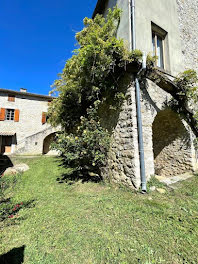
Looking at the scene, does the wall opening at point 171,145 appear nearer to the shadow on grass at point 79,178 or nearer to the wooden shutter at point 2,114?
the shadow on grass at point 79,178

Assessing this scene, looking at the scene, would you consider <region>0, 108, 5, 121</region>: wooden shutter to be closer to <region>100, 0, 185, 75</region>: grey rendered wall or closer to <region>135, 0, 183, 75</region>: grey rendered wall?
<region>100, 0, 185, 75</region>: grey rendered wall

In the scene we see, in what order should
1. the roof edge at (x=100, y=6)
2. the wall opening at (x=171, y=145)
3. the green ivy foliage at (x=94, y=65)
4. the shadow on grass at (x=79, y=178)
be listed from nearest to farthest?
the green ivy foliage at (x=94, y=65), the shadow on grass at (x=79, y=178), the wall opening at (x=171, y=145), the roof edge at (x=100, y=6)

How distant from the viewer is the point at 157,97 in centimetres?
446

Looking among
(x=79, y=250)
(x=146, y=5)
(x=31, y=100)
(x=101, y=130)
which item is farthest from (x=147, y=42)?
(x=31, y=100)

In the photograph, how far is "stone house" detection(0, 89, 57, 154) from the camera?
1413 centimetres

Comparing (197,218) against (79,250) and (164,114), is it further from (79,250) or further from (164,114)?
(164,114)

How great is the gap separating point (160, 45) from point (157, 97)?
2794mm

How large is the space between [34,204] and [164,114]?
17.9 feet

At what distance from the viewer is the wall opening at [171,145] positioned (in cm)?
516

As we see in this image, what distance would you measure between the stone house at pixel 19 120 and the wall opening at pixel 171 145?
1077cm

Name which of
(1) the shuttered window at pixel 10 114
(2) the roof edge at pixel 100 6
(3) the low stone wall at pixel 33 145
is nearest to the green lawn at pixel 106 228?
(2) the roof edge at pixel 100 6

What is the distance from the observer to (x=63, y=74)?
595cm

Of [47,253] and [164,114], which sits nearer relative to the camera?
[47,253]

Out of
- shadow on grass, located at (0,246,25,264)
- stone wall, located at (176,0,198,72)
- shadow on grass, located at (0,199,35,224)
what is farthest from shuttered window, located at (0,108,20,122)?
stone wall, located at (176,0,198,72)
